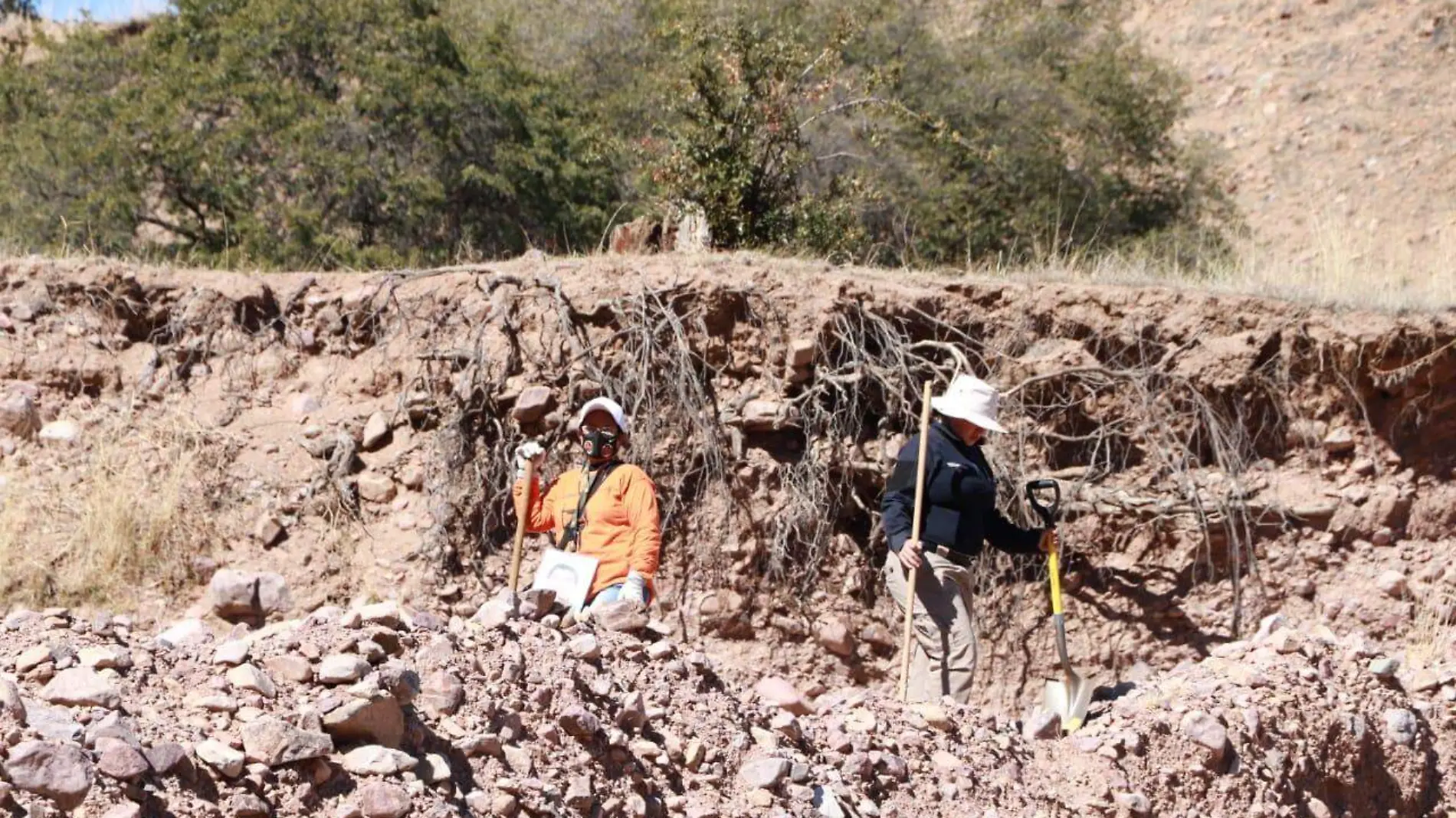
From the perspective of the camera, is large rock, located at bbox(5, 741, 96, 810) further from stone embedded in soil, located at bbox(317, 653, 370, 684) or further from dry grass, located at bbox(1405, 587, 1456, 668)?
dry grass, located at bbox(1405, 587, 1456, 668)

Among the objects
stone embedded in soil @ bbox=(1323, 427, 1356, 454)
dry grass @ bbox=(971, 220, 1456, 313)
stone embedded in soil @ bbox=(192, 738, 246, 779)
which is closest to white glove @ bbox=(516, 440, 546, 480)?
stone embedded in soil @ bbox=(192, 738, 246, 779)

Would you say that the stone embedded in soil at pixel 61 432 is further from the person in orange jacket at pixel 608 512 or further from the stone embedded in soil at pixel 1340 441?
the stone embedded in soil at pixel 1340 441

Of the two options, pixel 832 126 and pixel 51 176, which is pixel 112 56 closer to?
pixel 51 176

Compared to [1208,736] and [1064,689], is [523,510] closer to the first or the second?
[1064,689]

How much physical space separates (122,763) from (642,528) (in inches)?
106

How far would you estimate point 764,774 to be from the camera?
4785mm

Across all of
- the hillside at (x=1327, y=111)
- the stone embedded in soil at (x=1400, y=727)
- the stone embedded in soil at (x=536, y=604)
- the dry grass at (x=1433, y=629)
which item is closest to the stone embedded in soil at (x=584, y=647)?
the stone embedded in soil at (x=536, y=604)

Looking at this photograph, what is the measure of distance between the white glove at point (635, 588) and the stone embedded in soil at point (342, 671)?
161 centimetres

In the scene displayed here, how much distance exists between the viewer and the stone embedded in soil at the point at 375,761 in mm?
3842

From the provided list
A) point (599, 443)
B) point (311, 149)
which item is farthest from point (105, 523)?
point (311, 149)

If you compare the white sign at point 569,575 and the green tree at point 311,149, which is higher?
the green tree at point 311,149

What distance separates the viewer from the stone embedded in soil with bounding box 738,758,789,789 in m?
4.77

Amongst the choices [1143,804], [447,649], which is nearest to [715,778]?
[447,649]

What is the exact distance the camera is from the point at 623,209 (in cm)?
1280
